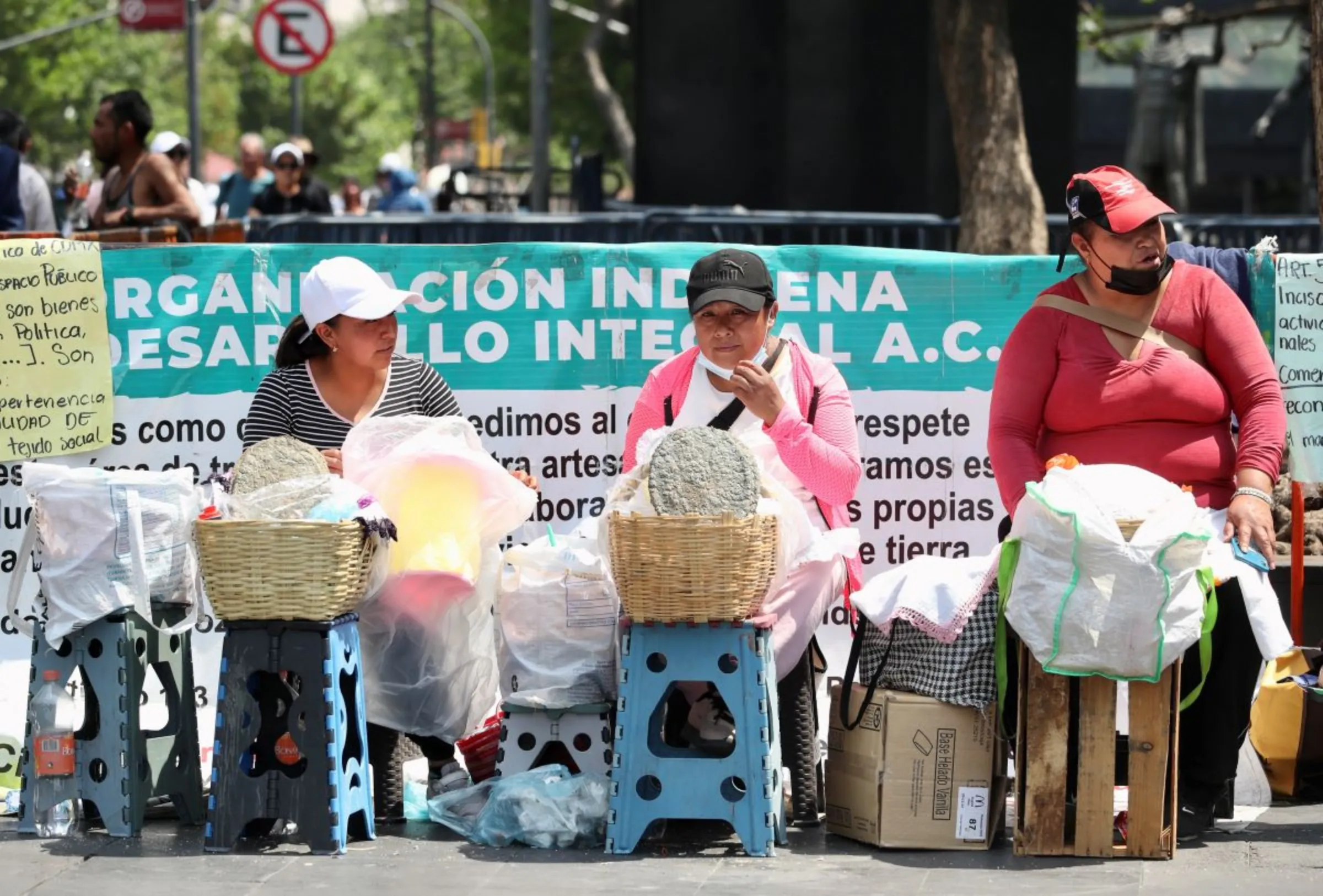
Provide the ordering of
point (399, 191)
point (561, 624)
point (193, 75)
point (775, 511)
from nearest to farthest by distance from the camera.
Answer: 1. point (775, 511)
2. point (561, 624)
3. point (193, 75)
4. point (399, 191)

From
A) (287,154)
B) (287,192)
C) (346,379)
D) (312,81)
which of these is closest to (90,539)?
(346,379)

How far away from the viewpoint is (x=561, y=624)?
6.34 meters

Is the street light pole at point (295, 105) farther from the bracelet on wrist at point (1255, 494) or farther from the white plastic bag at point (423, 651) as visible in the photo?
the bracelet on wrist at point (1255, 494)

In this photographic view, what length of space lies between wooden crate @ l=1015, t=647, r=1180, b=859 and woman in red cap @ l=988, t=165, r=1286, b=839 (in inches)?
11.8

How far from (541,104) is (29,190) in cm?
886

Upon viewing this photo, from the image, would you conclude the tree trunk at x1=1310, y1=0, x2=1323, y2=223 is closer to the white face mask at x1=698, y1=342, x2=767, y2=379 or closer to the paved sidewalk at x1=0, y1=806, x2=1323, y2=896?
the white face mask at x1=698, y1=342, x2=767, y2=379

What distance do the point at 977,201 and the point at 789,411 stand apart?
6.54 meters

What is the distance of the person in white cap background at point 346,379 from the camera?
647cm

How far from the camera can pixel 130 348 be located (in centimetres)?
748

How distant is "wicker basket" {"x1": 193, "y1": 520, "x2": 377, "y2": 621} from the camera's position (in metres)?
5.82

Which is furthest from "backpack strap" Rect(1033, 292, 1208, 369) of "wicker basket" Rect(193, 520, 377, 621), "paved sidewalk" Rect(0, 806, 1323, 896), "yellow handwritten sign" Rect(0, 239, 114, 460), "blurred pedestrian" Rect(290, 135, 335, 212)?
"blurred pedestrian" Rect(290, 135, 335, 212)

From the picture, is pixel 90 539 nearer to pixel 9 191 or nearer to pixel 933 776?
pixel 933 776

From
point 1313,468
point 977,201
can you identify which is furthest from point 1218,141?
point 1313,468

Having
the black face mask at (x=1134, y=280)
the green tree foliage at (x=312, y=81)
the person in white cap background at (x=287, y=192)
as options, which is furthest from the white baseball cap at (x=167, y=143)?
the green tree foliage at (x=312, y=81)
